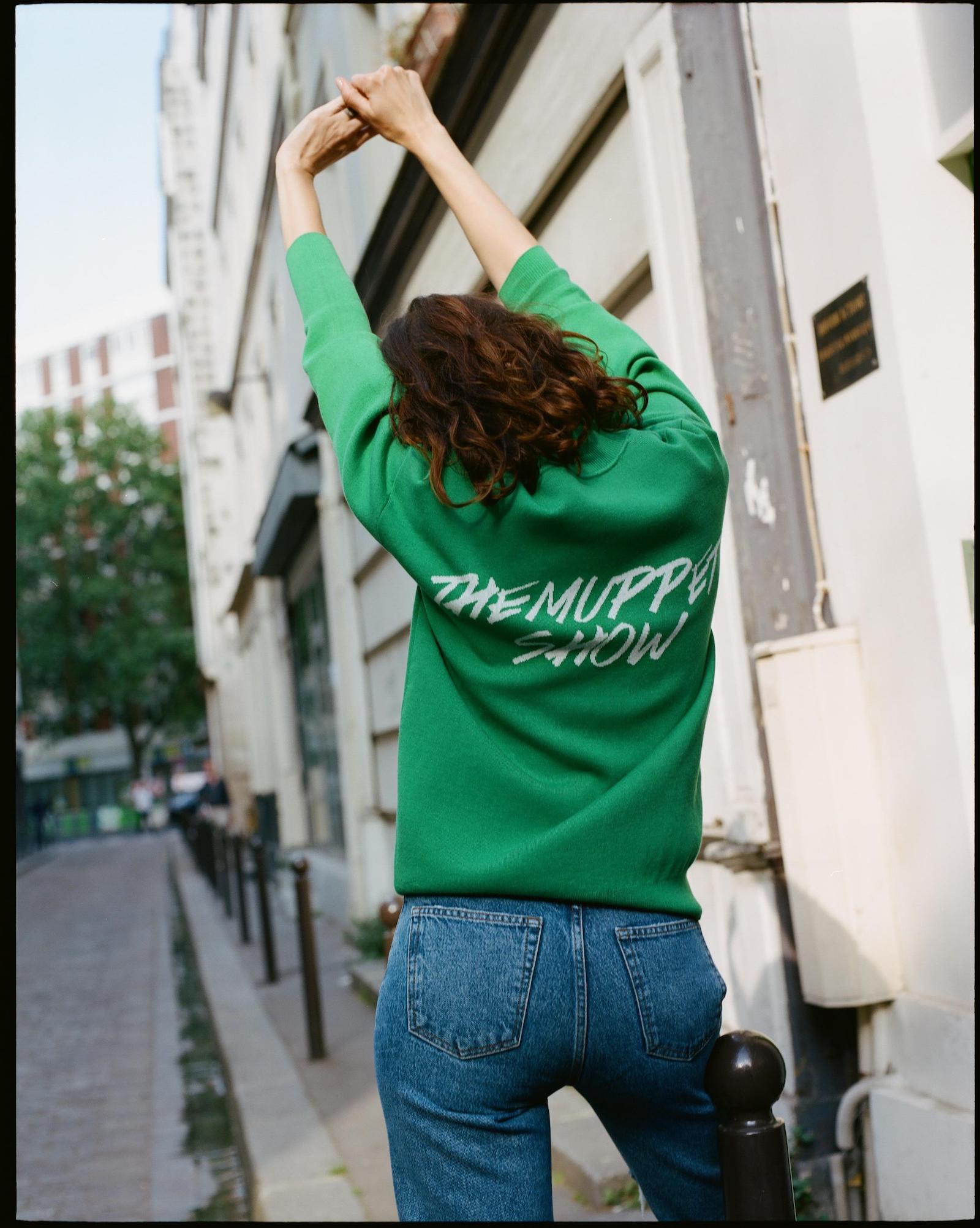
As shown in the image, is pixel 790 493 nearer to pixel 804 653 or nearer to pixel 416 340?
pixel 804 653

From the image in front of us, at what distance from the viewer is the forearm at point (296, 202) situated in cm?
168

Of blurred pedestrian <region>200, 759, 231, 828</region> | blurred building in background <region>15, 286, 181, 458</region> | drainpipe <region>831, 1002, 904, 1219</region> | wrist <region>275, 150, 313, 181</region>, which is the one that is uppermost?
blurred building in background <region>15, 286, 181, 458</region>

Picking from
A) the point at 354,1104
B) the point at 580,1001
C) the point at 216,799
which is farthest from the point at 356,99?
the point at 216,799

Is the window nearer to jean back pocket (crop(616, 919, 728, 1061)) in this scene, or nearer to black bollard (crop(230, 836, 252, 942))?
black bollard (crop(230, 836, 252, 942))

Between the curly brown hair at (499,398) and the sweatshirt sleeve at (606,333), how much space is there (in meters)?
0.04

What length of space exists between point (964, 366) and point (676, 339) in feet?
3.42

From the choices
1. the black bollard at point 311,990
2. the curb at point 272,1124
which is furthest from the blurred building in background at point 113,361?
the black bollard at point 311,990

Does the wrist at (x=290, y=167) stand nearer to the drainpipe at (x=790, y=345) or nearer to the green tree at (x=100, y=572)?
the drainpipe at (x=790, y=345)

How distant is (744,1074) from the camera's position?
144 centimetres

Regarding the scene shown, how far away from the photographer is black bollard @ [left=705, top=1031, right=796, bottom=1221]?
1.43 m

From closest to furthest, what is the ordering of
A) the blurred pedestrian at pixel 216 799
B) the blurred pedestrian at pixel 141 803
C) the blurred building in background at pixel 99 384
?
Answer: the blurred pedestrian at pixel 216 799, the blurred pedestrian at pixel 141 803, the blurred building in background at pixel 99 384

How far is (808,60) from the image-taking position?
3.44 meters

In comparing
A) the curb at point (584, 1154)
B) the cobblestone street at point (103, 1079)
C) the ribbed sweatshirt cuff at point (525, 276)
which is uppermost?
the ribbed sweatshirt cuff at point (525, 276)

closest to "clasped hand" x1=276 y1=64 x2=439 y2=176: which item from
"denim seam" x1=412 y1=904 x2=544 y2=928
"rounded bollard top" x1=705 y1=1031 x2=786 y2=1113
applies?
"denim seam" x1=412 y1=904 x2=544 y2=928
